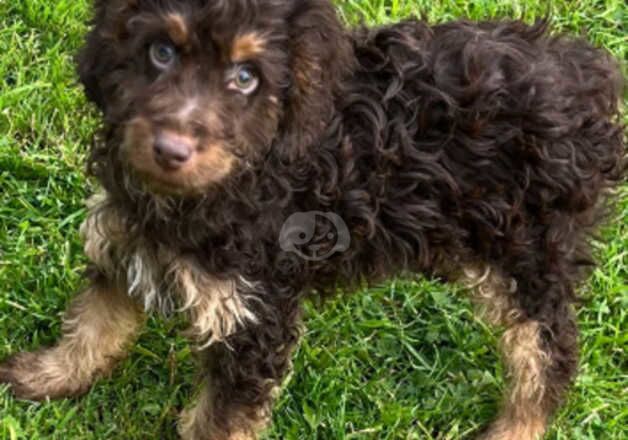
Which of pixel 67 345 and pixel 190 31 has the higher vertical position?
pixel 190 31

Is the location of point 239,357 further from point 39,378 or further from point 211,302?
point 39,378

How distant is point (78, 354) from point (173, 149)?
5.08 feet

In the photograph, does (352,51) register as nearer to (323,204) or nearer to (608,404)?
(323,204)

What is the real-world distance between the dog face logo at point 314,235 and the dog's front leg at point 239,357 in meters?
0.16

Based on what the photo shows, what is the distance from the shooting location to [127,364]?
14.0ft

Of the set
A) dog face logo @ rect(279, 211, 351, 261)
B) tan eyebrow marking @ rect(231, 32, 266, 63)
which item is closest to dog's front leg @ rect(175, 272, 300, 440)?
dog face logo @ rect(279, 211, 351, 261)

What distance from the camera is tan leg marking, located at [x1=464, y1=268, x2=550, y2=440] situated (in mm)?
3841

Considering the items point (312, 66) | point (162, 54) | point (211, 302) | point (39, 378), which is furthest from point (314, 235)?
Result: point (39, 378)

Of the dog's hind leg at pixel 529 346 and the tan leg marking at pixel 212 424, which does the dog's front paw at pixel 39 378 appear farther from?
the dog's hind leg at pixel 529 346

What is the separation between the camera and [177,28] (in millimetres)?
2852

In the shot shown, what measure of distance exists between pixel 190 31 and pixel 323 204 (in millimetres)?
822

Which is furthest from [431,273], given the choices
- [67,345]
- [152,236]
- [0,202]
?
[0,202]

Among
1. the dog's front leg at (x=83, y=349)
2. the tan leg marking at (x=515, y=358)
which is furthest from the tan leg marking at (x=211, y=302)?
the tan leg marking at (x=515, y=358)

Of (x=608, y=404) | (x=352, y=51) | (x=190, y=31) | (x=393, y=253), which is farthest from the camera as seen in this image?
(x=608, y=404)
